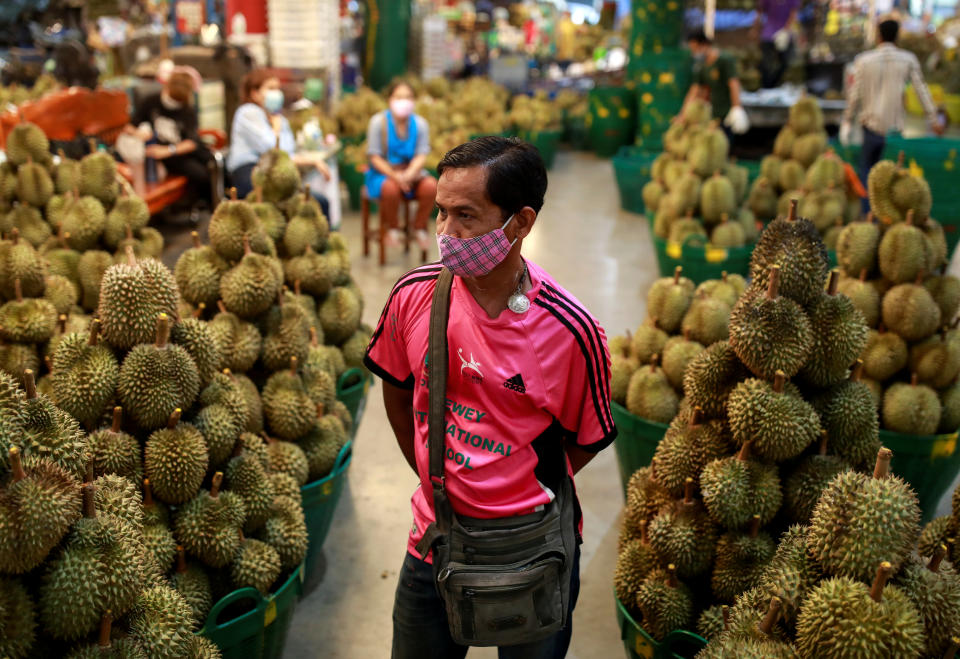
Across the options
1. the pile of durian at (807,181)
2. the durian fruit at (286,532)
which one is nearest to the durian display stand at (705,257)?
the pile of durian at (807,181)

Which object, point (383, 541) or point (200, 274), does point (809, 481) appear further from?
point (200, 274)

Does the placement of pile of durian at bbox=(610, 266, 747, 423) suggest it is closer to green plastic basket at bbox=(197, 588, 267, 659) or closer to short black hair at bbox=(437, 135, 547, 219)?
green plastic basket at bbox=(197, 588, 267, 659)

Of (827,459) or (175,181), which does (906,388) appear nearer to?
(827,459)

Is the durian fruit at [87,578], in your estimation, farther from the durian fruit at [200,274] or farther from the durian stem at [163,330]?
the durian fruit at [200,274]

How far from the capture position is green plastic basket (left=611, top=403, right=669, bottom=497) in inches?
130

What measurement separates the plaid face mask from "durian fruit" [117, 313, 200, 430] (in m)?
0.92

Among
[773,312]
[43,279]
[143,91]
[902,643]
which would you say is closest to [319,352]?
[43,279]

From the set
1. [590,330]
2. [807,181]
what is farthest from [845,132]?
[590,330]

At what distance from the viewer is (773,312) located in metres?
2.32

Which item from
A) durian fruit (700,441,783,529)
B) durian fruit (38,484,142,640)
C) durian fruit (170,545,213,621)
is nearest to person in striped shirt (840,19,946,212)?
durian fruit (700,441,783,529)

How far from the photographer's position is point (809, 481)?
235cm

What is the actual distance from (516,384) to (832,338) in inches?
46.3

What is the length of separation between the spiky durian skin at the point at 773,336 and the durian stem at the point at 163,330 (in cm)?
154

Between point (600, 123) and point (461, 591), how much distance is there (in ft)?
39.0
